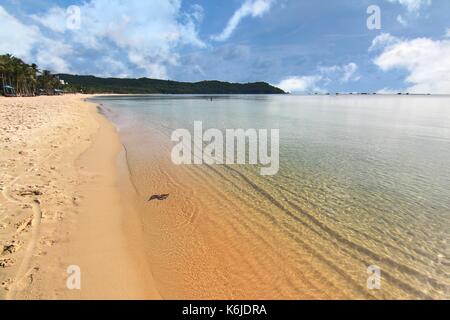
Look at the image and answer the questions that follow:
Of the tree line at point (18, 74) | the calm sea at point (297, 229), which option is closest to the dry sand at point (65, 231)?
the calm sea at point (297, 229)

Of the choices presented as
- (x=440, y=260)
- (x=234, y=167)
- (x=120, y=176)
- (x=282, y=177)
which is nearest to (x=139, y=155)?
(x=120, y=176)

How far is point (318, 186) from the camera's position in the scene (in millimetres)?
12078

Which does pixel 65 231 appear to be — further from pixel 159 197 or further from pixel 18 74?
pixel 18 74

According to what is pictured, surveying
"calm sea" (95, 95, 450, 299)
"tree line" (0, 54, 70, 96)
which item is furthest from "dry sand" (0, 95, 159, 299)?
"tree line" (0, 54, 70, 96)

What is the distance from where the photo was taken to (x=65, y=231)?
24.2ft

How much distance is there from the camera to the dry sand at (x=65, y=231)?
5.49 meters

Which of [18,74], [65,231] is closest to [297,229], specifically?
[65,231]

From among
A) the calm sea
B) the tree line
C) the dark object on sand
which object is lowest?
the calm sea

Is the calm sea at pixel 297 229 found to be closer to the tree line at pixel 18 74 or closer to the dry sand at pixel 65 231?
Answer: the dry sand at pixel 65 231

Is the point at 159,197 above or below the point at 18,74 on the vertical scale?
below

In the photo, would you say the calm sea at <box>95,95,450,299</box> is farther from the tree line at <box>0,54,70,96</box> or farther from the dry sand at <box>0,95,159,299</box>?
the tree line at <box>0,54,70,96</box>

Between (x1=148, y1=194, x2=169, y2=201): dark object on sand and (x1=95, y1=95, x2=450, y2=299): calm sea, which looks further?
(x1=148, y1=194, x2=169, y2=201): dark object on sand

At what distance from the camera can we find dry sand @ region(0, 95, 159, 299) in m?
5.49
